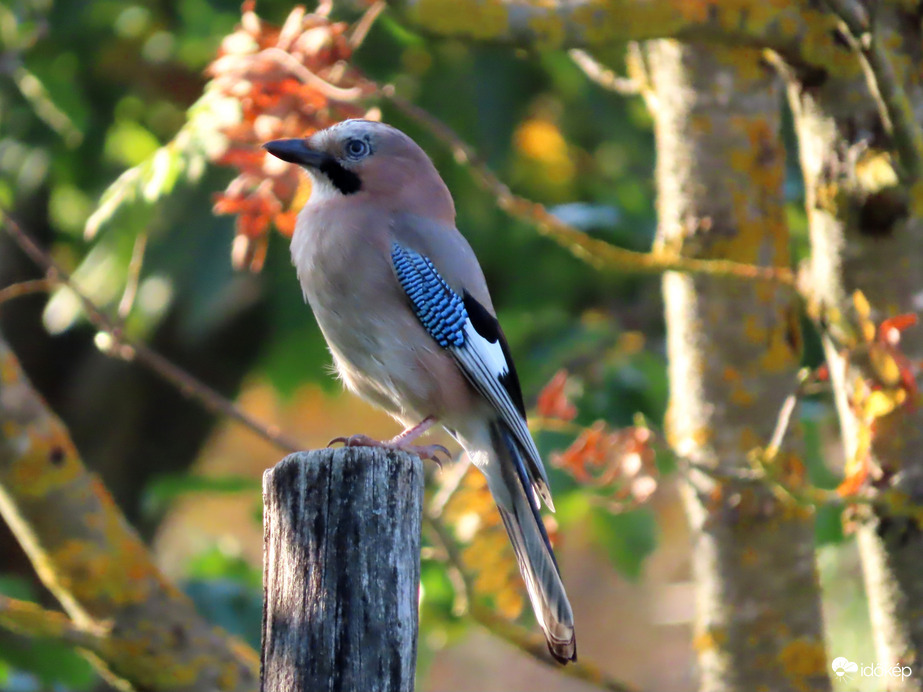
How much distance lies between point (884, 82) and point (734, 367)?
0.97m

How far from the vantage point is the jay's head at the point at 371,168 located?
10.4 feet

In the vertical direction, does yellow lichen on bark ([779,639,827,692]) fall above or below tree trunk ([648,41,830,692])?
below

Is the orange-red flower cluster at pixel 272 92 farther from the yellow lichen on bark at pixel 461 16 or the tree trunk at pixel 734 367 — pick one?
the tree trunk at pixel 734 367

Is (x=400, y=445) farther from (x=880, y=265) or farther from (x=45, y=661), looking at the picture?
(x=45, y=661)

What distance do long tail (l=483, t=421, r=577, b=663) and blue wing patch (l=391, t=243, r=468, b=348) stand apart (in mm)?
258

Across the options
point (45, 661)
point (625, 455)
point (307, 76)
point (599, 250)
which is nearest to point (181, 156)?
point (307, 76)

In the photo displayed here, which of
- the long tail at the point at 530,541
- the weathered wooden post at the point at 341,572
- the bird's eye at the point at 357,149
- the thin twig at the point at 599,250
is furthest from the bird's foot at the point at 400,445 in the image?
the bird's eye at the point at 357,149

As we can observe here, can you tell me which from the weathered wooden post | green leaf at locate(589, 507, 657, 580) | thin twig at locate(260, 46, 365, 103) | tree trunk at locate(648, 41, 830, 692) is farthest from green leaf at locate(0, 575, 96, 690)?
the weathered wooden post

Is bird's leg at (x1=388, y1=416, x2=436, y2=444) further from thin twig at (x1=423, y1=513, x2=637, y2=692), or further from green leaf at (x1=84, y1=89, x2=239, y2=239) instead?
green leaf at (x1=84, y1=89, x2=239, y2=239)

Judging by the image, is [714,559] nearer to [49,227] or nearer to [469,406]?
[469,406]

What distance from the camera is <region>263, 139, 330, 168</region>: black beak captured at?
9.77 feet

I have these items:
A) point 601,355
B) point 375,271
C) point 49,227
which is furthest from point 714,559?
point 49,227

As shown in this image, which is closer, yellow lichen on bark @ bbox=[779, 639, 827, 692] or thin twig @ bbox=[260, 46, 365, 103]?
thin twig @ bbox=[260, 46, 365, 103]

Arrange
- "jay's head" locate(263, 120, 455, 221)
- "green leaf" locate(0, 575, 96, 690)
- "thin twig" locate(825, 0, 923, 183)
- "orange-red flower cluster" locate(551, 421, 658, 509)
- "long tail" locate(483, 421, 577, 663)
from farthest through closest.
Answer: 1. "green leaf" locate(0, 575, 96, 690)
2. "jay's head" locate(263, 120, 455, 221)
3. "orange-red flower cluster" locate(551, 421, 658, 509)
4. "long tail" locate(483, 421, 577, 663)
5. "thin twig" locate(825, 0, 923, 183)
